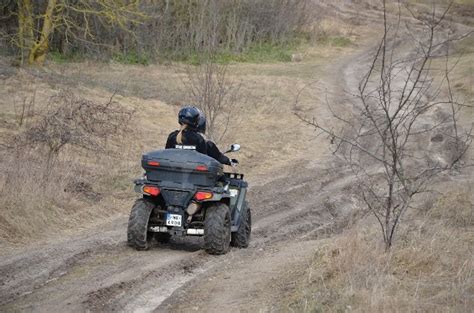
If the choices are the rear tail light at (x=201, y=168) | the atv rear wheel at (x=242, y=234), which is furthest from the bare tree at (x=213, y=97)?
the rear tail light at (x=201, y=168)

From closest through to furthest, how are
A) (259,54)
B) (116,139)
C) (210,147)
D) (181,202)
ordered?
(181,202), (210,147), (116,139), (259,54)

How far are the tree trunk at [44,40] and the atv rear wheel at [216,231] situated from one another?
1809 cm

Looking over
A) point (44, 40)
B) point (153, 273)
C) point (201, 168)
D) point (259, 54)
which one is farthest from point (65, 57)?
point (153, 273)

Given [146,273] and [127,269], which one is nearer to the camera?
[146,273]

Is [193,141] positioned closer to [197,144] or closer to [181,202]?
[197,144]

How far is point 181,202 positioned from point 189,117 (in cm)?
111

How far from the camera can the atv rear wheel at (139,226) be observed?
895 cm

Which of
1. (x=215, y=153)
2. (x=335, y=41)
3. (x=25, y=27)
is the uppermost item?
(x=335, y=41)

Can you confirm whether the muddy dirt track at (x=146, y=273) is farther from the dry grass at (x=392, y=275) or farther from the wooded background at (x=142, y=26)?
the wooded background at (x=142, y=26)

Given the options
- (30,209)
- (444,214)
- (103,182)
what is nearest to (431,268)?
(444,214)

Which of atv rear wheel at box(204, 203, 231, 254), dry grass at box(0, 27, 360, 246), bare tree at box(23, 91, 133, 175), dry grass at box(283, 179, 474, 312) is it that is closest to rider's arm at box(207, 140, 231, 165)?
atv rear wheel at box(204, 203, 231, 254)

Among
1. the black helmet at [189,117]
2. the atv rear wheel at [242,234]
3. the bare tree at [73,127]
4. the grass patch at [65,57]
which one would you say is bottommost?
the atv rear wheel at [242,234]

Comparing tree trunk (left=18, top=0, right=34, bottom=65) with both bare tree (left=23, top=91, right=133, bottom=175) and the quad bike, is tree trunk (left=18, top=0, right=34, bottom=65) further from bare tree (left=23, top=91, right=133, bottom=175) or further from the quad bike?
the quad bike

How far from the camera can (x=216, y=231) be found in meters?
8.99
